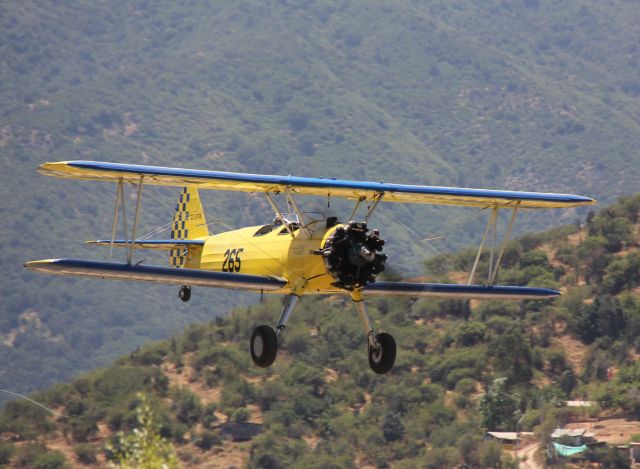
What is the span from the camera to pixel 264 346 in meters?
24.4

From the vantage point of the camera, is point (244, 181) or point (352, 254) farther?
point (244, 181)

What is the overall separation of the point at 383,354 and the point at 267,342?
215 centimetres

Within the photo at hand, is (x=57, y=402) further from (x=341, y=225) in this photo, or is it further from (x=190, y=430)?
(x=341, y=225)

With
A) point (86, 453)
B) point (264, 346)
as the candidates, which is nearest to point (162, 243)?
point (264, 346)

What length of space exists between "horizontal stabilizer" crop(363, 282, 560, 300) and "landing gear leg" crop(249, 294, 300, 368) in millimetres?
1625

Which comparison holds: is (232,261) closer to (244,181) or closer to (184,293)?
(244,181)

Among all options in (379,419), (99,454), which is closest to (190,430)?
(99,454)

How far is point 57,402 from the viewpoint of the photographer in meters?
61.3

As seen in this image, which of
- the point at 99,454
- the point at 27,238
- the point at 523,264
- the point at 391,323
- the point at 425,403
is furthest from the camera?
the point at 27,238

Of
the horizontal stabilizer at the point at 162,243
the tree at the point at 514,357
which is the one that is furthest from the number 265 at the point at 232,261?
the tree at the point at 514,357

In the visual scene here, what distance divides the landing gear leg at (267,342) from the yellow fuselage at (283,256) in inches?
19.0

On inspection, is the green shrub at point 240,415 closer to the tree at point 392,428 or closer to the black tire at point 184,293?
the tree at point 392,428

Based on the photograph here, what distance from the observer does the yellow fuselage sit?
24.5 m

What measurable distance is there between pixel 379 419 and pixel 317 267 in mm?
33858
